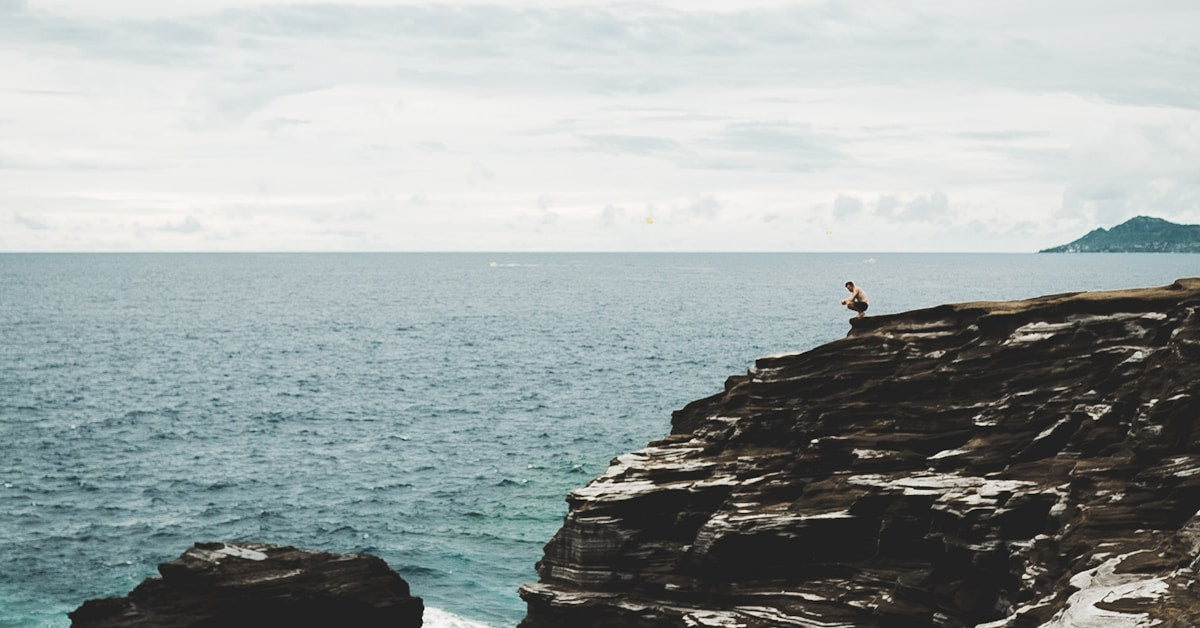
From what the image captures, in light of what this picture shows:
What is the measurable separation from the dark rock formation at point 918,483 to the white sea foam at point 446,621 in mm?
11069

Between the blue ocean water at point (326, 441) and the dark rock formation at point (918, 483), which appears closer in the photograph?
the dark rock formation at point (918, 483)

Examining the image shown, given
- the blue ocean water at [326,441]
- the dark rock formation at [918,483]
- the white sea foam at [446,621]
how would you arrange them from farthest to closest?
the blue ocean water at [326,441]
the white sea foam at [446,621]
the dark rock formation at [918,483]

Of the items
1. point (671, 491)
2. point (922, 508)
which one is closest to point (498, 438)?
point (671, 491)

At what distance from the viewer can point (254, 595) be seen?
111 feet

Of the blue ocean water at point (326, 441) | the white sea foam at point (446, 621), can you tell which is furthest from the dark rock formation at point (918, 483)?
the blue ocean water at point (326, 441)

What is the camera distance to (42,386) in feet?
321

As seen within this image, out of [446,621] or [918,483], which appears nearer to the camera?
[918,483]

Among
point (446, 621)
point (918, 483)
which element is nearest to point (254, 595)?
point (446, 621)

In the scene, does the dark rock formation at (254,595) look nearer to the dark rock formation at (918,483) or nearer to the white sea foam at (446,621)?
the white sea foam at (446,621)

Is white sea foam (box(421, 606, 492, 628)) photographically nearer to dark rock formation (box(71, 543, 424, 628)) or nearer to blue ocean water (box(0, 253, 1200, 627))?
blue ocean water (box(0, 253, 1200, 627))

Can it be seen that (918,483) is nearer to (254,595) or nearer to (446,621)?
(254,595)

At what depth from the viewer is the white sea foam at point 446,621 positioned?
41.9 meters

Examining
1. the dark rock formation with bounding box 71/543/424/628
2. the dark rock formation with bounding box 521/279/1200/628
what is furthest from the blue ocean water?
the dark rock formation with bounding box 521/279/1200/628

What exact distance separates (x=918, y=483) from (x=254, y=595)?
19.8 meters
